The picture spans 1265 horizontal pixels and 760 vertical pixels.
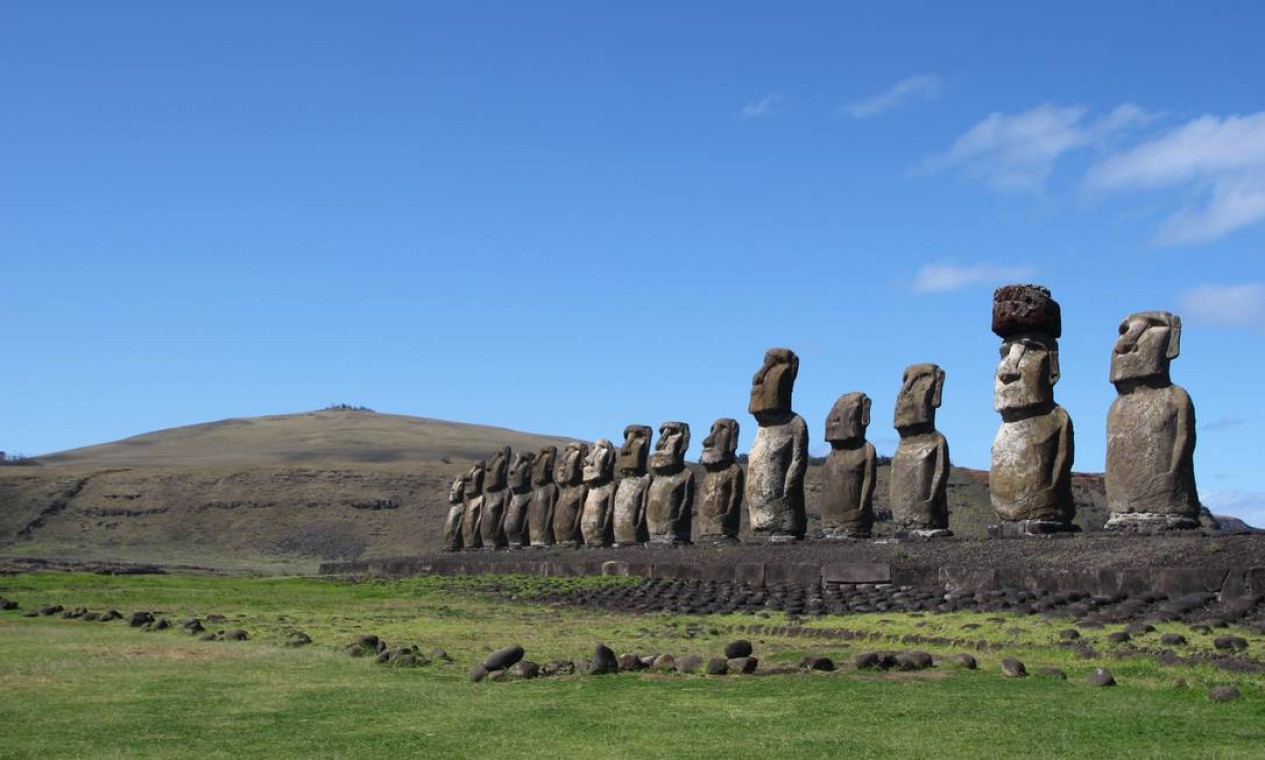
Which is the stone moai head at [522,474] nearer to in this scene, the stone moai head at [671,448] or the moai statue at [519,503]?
the moai statue at [519,503]

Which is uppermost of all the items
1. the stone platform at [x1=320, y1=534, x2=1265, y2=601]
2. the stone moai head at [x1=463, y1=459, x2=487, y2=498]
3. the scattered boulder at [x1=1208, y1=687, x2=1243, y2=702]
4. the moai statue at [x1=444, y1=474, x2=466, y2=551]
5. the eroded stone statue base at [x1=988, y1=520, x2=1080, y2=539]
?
the stone moai head at [x1=463, y1=459, x2=487, y2=498]

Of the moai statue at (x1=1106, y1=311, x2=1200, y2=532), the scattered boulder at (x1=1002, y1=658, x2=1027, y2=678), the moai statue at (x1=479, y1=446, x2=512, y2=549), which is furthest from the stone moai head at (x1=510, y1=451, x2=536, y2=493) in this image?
the scattered boulder at (x1=1002, y1=658, x2=1027, y2=678)

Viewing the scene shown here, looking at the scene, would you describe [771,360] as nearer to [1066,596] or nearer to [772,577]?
[772,577]

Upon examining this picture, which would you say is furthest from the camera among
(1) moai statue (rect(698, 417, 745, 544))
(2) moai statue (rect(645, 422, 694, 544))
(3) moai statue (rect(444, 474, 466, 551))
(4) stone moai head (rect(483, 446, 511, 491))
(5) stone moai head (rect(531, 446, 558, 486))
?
(3) moai statue (rect(444, 474, 466, 551))

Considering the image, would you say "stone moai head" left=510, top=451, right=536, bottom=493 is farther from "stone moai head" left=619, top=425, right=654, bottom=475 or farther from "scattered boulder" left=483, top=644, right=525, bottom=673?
"scattered boulder" left=483, top=644, right=525, bottom=673

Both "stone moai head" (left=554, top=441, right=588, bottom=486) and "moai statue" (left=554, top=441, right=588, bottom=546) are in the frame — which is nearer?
"moai statue" (left=554, top=441, right=588, bottom=546)

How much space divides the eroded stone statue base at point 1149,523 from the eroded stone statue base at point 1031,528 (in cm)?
111

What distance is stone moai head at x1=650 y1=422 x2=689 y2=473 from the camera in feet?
87.8

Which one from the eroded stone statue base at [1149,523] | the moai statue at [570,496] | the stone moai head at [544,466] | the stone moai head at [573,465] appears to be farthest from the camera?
the stone moai head at [544,466]

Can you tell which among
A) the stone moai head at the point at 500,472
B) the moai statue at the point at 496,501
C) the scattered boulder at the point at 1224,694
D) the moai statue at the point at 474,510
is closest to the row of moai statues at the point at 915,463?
the moai statue at the point at 496,501

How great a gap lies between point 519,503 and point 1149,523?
20.2m

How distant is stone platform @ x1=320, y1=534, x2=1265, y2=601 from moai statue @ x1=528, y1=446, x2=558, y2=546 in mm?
7418

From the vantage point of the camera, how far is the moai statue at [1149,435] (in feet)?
52.2

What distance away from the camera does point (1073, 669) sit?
9922 mm
